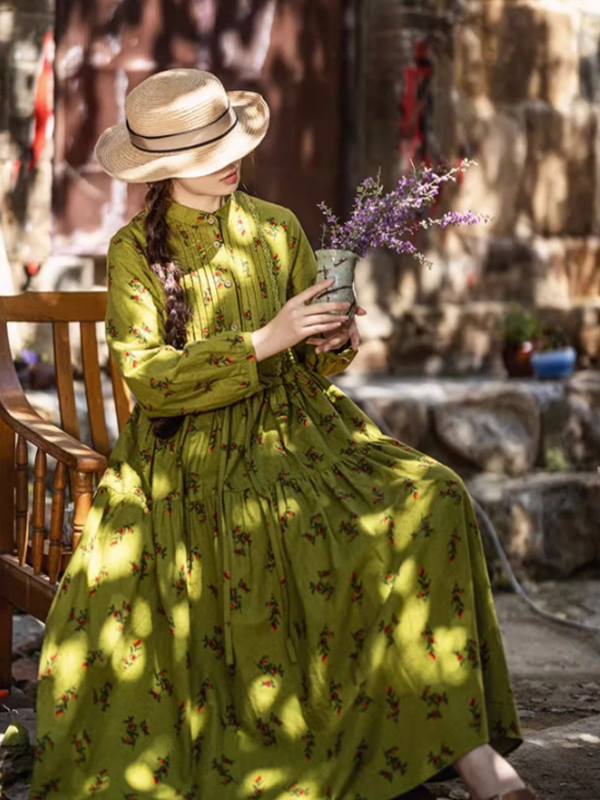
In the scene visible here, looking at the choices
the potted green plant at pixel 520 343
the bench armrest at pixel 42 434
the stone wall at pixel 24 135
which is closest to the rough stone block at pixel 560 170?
the potted green plant at pixel 520 343

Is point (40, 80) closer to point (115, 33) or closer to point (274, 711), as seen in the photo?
point (115, 33)

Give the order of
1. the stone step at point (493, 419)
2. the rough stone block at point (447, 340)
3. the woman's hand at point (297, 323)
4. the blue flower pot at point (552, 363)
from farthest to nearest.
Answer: the blue flower pot at point (552, 363) → the rough stone block at point (447, 340) → the stone step at point (493, 419) → the woman's hand at point (297, 323)

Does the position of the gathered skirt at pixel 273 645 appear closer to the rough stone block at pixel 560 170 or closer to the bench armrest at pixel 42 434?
the bench armrest at pixel 42 434

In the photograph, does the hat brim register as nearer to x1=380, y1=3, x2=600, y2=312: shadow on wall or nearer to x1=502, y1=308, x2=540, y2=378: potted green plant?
x1=380, y1=3, x2=600, y2=312: shadow on wall

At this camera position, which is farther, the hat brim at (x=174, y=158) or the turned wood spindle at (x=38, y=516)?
the turned wood spindle at (x=38, y=516)

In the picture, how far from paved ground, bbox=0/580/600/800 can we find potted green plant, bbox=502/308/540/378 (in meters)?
1.04

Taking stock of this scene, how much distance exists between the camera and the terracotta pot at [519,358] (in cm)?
650

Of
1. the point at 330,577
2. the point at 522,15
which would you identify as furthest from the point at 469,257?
the point at 330,577

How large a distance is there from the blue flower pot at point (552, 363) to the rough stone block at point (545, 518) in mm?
488

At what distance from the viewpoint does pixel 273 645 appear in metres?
3.19

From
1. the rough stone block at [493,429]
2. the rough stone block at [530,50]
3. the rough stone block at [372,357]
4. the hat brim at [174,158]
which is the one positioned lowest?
the rough stone block at [493,429]

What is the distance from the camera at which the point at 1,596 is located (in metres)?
3.90

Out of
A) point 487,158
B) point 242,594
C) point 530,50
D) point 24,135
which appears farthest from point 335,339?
point 530,50

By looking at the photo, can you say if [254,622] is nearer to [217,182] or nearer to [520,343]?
[217,182]
